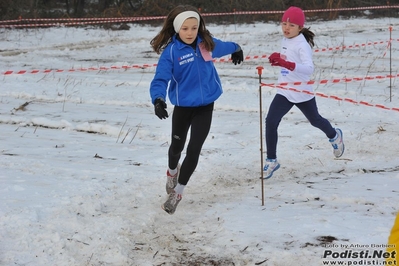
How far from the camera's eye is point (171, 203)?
17.5ft

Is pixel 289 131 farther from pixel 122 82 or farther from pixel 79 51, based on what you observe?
pixel 79 51

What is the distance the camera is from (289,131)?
848 cm

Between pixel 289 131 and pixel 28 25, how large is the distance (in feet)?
55.4

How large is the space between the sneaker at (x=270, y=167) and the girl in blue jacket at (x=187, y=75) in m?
1.33

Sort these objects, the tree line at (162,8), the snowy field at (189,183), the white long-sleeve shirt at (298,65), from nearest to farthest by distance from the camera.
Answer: the snowy field at (189,183), the white long-sleeve shirt at (298,65), the tree line at (162,8)

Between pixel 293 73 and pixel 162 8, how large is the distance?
21.5m

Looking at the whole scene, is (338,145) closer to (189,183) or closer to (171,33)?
(189,183)

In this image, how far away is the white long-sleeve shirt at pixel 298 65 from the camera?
20.0ft

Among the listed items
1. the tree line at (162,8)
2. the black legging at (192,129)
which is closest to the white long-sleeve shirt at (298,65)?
the black legging at (192,129)

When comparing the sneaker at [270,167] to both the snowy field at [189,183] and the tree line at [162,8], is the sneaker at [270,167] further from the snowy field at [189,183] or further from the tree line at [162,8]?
the tree line at [162,8]

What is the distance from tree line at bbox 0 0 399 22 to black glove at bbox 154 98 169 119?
20.3m

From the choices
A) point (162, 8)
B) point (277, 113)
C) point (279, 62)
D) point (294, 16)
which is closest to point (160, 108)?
point (279, 62)

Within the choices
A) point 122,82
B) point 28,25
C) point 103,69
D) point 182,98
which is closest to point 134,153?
point 182,98

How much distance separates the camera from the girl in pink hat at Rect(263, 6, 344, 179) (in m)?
6.16
